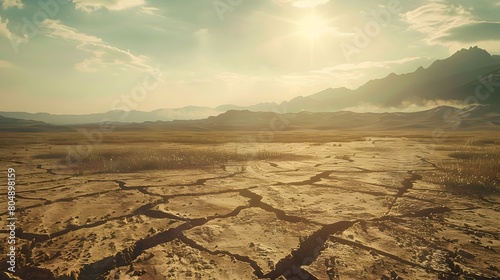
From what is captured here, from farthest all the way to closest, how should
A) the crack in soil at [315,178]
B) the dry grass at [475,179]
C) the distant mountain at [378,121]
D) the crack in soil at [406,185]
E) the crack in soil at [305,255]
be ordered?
1. the distant mountain at [378,121]
2. the crack in soil at [315,178]
3. the dry grass at [475,179]
4. the crack in soil at [406,185]
5. the crack in soil at [305,255]

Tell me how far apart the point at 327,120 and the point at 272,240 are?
128699 mm

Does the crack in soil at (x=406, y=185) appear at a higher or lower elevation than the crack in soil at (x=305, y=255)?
lower

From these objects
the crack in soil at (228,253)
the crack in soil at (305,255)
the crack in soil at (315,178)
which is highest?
the crack in soil at (228,253)

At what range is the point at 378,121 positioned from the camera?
10994 cm

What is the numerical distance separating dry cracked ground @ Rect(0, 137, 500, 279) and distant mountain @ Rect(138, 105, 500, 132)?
75062 mm

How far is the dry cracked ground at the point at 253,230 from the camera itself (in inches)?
125

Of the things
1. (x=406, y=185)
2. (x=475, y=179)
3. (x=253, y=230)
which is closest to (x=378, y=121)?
(x=475, y=179)

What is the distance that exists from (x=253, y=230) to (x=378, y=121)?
117 meters

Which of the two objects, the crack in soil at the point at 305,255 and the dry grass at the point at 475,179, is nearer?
the crack in soil at the point at 305,255

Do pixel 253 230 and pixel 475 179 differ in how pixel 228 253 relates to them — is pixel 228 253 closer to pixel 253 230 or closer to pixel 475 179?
pixel 253 230

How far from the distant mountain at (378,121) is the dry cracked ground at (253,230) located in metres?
75.1

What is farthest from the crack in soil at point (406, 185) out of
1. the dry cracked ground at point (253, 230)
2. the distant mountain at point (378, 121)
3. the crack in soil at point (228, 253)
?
the distant mountain at point (378, 121)

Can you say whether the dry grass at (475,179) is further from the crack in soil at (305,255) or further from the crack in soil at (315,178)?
the crack in soil at (305,255)

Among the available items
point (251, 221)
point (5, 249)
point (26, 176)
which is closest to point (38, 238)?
point (5, 249)
